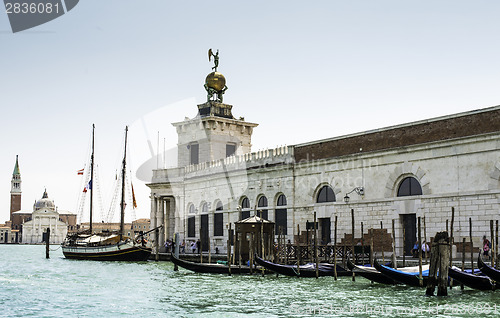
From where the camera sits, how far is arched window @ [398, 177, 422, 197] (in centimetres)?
2491

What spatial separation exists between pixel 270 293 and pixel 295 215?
1169 centimetres

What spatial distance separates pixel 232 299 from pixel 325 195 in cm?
1233

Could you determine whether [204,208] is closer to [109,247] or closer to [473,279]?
[109,247]

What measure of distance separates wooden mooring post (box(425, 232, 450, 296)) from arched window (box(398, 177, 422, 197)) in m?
8.30

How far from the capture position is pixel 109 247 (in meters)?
38.2

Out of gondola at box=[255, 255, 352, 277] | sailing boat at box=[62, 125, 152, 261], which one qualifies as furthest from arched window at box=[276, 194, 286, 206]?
sailing boat at box=[62, 125, 152, 261]

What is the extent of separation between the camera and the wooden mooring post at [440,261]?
1620 cm

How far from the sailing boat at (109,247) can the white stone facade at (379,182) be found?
3.91 meters

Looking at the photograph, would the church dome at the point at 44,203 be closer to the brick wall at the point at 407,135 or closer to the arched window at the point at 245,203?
the arched window at the point at 245,203

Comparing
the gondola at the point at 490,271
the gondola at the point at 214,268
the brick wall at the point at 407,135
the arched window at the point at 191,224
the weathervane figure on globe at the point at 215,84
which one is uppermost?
the weathervane figure on globe at the point at 215,84

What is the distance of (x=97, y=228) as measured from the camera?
140 m

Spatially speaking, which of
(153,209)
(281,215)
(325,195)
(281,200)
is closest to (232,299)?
(325,195)

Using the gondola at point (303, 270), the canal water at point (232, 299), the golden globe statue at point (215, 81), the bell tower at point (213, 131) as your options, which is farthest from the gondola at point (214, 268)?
the golden globe statue at point (215, 81)

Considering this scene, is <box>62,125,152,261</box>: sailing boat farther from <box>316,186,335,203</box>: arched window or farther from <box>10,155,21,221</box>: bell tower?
<box>10,155,21,221</box>: bell tower
